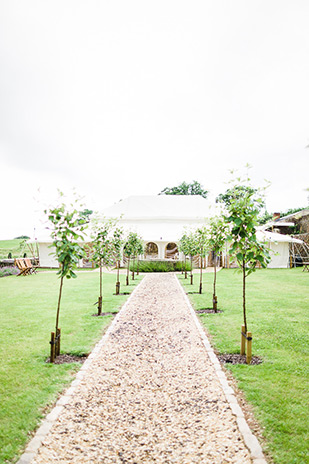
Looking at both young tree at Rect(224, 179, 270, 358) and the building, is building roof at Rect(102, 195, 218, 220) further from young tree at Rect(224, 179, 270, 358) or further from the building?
young tree at Rect(224, 179, 270, 358)

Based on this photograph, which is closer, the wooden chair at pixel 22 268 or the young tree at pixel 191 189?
the wooden chair at pixel 22 268

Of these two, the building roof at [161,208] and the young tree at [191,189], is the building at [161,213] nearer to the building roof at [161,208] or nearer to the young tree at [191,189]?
the building roof at [161,208]

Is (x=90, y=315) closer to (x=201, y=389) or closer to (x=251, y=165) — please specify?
(x=201, y=389)

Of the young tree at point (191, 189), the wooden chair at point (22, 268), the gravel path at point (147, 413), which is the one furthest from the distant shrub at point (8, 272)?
the young tree at point (191, 189)

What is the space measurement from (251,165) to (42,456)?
16.8ft

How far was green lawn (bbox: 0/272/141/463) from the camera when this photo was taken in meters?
3.48

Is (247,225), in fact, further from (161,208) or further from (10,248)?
(10,248)

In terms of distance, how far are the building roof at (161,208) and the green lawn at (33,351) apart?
71.2 feet

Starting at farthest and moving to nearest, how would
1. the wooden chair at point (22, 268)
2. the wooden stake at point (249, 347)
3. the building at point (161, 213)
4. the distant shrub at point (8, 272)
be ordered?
the building at point (161, 213), the distant shrub at point (8, 272), the wooden chair at point (22, 268), the wooden stake at point (249, 347)

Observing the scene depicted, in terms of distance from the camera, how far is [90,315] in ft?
28.5

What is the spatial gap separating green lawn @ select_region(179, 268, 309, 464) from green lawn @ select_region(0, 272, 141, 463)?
253 centimetres

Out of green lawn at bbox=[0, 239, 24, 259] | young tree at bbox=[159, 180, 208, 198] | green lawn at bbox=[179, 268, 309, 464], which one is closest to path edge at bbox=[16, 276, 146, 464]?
green lawn at bbox=[179, 268, 309, 464]

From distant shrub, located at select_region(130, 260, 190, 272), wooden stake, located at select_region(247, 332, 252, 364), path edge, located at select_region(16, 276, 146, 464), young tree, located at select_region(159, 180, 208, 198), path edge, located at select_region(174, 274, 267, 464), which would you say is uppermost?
young tree, located at select_region(159, 180, 208, 198)

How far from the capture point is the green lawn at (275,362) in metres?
3.22
